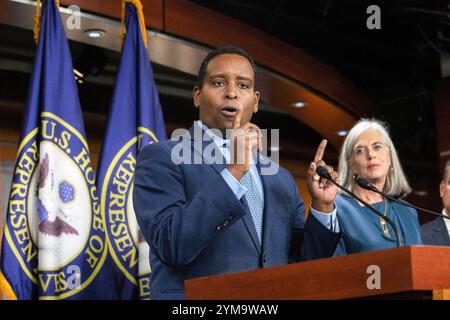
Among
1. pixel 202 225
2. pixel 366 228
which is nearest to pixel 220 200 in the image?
pixel 202 225

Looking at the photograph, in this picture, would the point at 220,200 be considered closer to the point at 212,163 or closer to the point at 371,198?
the point at 212,163

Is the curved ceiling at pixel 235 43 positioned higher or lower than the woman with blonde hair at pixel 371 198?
higher

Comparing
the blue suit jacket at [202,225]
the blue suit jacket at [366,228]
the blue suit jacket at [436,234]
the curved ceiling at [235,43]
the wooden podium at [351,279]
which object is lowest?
the wooden podium at [351,279]

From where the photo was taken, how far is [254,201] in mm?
2557

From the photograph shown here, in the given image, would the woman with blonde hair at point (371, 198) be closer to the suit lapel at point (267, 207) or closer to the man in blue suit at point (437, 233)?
the man in blue suit at point (437, 233)

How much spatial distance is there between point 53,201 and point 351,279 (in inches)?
90.2

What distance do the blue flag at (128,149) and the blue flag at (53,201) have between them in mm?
70

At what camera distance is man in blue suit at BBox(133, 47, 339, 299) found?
7.52 feet

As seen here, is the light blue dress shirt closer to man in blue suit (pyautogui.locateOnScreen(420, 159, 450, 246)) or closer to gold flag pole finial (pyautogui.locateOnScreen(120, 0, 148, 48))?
man in blue suit (pyautogui.locateOnScreen(420, 159, 450, 246))

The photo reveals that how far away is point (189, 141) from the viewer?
2.58 m

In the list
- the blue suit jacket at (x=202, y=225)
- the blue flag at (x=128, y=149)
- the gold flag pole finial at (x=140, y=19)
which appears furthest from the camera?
the gold flag pole finial at (x=140, y=19)

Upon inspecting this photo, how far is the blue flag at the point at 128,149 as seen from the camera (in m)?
4.06

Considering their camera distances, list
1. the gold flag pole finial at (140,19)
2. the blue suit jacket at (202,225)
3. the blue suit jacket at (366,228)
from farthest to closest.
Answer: the gold flag pole finial at (140,19), the blue suit jacket at (366,228), the blue suit jacket at (202,225)

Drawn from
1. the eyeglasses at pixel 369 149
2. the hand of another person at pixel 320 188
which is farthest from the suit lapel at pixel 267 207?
the eyeglasses at pixel 369 149
